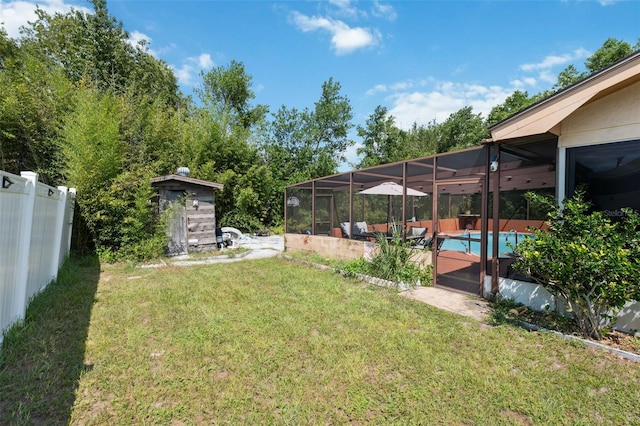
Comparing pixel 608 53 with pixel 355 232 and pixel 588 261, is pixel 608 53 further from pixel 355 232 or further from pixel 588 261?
pixel 588 261

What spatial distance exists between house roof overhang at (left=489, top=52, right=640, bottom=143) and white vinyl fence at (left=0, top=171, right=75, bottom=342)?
601 centimetres

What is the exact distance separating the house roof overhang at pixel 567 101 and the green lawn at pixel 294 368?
8.86ft

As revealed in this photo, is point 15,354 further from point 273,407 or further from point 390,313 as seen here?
point 390,313

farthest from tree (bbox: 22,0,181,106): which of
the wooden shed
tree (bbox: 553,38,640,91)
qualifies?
tree (bbox: 553,38,640,91)

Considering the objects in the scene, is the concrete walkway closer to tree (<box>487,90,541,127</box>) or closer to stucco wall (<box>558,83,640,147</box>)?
stucco wall (<box>558,83,640,147</box>)

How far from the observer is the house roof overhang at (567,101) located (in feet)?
10.7

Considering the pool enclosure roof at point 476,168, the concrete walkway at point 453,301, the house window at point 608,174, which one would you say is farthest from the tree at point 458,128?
the house window at point 608,174

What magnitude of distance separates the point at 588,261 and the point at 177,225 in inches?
388

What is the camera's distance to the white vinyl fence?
2904mm

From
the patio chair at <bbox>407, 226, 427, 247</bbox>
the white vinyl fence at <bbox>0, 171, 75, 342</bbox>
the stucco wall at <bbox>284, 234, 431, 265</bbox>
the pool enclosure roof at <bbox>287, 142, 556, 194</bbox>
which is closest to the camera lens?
the white vinyl fence at <bbox>0, 171, 75, 342</bbox>

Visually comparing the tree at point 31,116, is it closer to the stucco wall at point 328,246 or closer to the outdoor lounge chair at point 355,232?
the stucco wall at point 328,246

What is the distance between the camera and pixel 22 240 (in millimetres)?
3367

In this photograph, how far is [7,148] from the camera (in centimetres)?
884

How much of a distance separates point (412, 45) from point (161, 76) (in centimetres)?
1658
